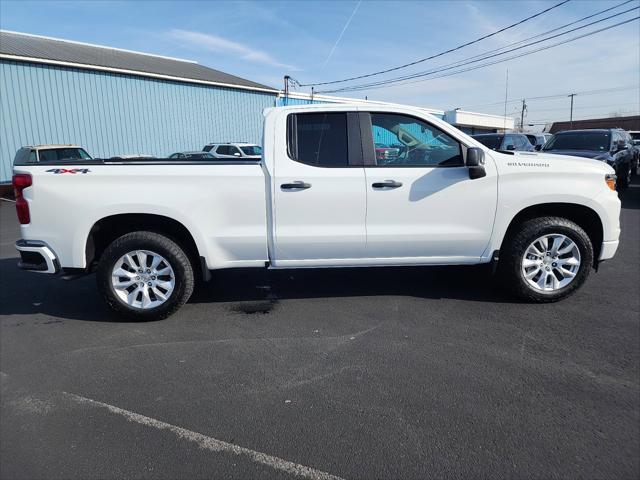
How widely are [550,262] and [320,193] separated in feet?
8.04

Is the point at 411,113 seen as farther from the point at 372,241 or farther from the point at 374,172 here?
the point at 372,241

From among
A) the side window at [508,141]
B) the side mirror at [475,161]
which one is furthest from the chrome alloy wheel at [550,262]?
the side window at [508,141]

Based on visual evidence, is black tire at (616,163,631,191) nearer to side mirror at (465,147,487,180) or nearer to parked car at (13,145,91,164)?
side mirror at (465,147,487,180)

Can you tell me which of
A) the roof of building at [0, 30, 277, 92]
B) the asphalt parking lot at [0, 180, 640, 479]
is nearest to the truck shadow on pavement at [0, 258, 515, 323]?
the asphalt parking lot at [0, 180, 640, 479]

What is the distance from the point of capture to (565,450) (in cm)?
257

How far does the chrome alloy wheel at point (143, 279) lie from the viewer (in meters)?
4.50

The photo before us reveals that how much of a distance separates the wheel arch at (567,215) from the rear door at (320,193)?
1602 mm

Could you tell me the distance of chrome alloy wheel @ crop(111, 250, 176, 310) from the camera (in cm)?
450

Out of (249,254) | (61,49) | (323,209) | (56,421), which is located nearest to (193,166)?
(249,254)

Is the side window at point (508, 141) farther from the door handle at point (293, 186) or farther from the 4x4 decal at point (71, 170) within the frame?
the 4x4 decal at point (71, 170)

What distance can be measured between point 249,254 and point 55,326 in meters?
2.01

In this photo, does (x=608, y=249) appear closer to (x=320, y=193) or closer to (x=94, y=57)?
(x=320, y=193)

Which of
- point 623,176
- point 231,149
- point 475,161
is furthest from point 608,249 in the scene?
point 231,149

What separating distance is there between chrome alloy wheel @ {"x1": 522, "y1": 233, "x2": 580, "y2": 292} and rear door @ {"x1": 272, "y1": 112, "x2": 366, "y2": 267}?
173cm
